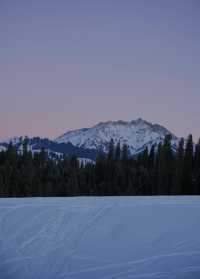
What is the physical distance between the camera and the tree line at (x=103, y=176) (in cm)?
3203

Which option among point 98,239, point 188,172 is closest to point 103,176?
point 188,172

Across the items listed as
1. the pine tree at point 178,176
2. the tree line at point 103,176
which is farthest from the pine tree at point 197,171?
the pine tree at point 178,176

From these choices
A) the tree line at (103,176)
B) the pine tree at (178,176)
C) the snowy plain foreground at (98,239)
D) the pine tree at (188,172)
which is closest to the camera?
the snowy plain foreground at (98,239)

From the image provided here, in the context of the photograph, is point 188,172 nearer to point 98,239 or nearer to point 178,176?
point 178,176

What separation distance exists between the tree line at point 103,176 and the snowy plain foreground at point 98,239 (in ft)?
89.2

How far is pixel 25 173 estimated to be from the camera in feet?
130

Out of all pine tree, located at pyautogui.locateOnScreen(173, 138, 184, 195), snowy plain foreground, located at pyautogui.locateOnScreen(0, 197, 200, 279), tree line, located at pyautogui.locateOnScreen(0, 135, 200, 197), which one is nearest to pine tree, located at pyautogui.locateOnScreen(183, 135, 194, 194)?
tree line, located at pyautogui.locateOnScreen(0, 135, 200, 197)

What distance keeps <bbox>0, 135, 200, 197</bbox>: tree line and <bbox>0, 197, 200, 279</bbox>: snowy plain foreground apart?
27.2 meters

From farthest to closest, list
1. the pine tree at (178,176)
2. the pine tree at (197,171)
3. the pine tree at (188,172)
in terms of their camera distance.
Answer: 1. the pine tree at (178,176)
2. the pine tree at (188,172)
3. the pine tree at (197,171)

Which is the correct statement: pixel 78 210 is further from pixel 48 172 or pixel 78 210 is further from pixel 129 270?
pixel 48 172

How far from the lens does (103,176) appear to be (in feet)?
141

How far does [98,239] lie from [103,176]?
40842 millimetres

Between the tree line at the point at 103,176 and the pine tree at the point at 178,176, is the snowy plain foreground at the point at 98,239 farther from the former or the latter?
the pine tree at the point at 178,176

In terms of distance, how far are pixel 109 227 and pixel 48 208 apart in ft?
1.59
